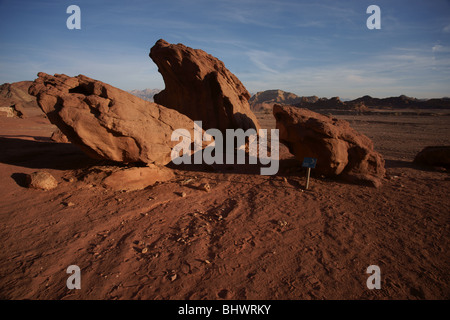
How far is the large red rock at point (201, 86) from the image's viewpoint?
29.5 feet

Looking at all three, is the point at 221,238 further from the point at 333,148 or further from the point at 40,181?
the point at 40,181

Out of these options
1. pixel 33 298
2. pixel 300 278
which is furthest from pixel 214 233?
pixel 33 298

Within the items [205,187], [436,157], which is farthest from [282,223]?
[436,157]

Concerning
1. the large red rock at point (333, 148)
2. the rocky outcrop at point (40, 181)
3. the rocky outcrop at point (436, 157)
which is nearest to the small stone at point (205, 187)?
the large red rock at point (333, 148)

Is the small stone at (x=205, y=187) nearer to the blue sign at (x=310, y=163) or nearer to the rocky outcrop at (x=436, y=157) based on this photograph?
the blue sign at (x=310, y=163)

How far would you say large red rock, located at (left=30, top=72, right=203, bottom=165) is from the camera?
5.22 metres

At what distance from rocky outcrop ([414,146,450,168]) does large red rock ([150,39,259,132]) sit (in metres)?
6.77

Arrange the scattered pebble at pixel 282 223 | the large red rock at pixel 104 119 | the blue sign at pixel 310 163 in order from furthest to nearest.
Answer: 1. the blue sign at pixel 310 163
2. the large red rock at pixel 104 119
3. the scattered pebble at pixel 282 223

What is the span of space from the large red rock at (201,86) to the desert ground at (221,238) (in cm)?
365

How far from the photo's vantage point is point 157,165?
6.71 m

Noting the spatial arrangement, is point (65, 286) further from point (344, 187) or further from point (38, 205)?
point (344, 187)

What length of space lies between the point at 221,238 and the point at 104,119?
396cm
